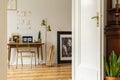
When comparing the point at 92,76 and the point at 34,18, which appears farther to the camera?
the point at 34,18

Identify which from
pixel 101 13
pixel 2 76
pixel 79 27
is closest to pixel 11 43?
pixel 79 27

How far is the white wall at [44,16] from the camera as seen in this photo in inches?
284

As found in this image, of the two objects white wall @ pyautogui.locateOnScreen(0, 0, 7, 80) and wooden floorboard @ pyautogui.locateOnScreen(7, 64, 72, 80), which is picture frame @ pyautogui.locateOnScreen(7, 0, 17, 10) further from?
white wall @ pyautogui.locateOnScreen(0, 0, 7, 80)

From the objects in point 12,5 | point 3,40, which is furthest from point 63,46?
point 3,40

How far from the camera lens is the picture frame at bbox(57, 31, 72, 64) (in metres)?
7.45

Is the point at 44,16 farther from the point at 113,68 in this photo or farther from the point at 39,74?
the point at 113,68

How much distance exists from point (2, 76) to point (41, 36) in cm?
638

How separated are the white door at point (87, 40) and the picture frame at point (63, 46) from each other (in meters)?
4.06

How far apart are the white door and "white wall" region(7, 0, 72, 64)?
406 centimetres

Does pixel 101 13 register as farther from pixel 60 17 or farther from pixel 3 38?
pixel 60 17

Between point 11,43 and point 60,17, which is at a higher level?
point 60,17

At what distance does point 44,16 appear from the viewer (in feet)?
24.2

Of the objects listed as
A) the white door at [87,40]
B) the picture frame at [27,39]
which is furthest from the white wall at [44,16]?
the white door at [87,40]

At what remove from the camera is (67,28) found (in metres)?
7.54
